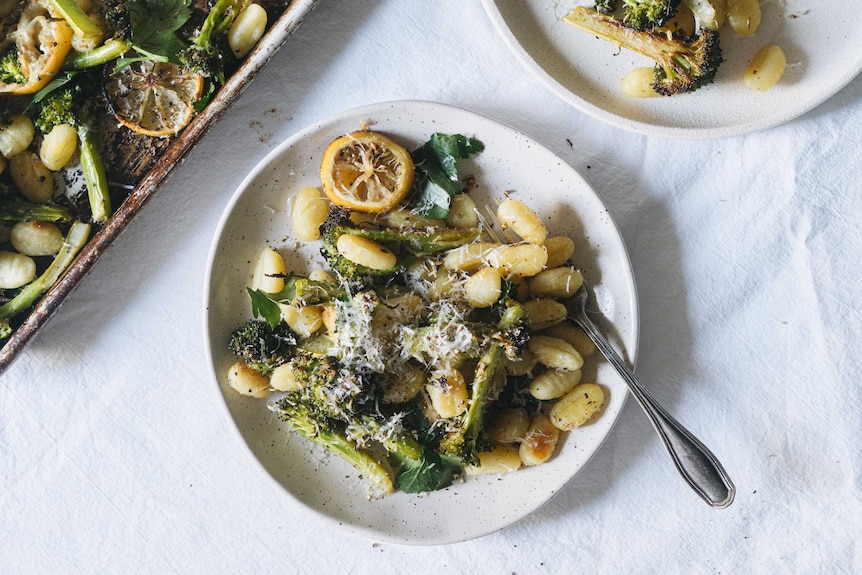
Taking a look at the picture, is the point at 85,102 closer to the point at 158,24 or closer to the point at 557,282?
the point at 158,24

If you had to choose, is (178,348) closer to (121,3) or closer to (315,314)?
(315,314)

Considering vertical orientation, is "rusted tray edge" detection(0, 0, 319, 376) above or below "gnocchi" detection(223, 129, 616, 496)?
above

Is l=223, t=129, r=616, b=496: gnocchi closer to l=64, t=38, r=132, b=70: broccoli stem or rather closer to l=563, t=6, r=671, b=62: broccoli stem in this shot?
l=563, t=6, r=671, b=62: broccoli stem

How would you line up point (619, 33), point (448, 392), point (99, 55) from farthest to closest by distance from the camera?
point (99, 55) < point (619, 33) < point (448, 392)

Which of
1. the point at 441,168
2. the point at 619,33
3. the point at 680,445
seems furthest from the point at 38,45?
the point at 680,445

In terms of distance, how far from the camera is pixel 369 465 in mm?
1729

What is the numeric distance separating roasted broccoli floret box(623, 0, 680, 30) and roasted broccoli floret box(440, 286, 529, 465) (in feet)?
2.26

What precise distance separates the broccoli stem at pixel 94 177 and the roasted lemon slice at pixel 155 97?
103 millimetres

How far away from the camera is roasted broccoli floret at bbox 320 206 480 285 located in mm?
1661

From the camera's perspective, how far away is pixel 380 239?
1683mm

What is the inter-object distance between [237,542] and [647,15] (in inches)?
67.7

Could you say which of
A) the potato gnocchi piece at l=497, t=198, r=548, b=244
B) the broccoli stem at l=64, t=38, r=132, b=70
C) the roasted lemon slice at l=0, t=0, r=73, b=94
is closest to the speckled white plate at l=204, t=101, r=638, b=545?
the potato gnocchi piece at l=497, t=198, r=548, b=244

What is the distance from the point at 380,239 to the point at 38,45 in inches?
39.7

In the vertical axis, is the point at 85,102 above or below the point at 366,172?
above
